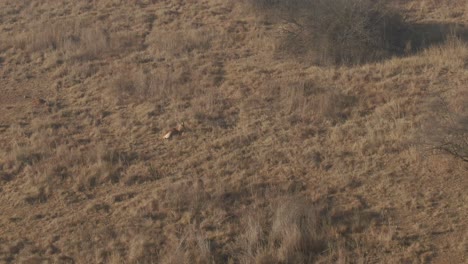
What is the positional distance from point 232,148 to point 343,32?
15.7 feet

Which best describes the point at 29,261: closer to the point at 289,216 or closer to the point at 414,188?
the point at 289,216

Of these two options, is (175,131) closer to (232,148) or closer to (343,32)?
(232,148)

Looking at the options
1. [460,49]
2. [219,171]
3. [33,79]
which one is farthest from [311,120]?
[33,79]

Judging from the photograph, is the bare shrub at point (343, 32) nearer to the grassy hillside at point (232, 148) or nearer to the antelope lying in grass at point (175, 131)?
the grassy hillside at point (232, 148)

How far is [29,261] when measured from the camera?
7215 millimetres

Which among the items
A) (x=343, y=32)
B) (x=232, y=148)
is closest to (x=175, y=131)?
(x=232, y=148)

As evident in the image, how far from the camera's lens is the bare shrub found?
12.9 m

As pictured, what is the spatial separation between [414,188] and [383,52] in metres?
5.48

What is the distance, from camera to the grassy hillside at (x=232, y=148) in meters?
7.31

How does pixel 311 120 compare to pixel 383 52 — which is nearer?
pixel 311 120

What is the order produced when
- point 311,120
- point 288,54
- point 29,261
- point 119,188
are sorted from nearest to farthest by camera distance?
point 29,261 → point 119,188 → point 311,120 → point 288,54

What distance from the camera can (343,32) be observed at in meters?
13.1

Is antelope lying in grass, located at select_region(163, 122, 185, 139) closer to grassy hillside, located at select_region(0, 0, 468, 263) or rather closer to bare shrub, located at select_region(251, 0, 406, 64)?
grassy hillside, located at select_region(0, 0, 468, 263)

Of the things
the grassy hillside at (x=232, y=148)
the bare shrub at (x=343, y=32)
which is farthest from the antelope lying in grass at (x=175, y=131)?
the bare shrub at (x=343, y=32)
